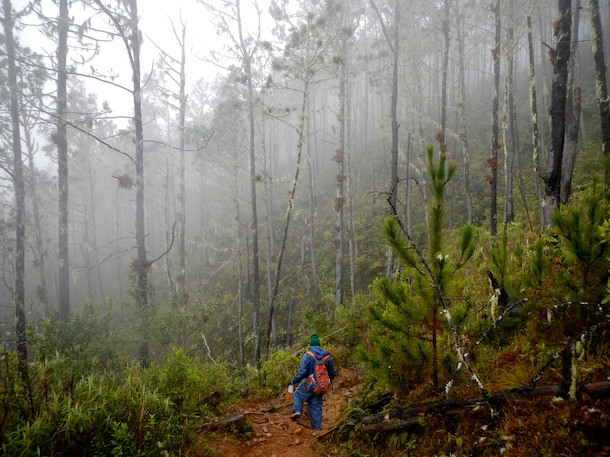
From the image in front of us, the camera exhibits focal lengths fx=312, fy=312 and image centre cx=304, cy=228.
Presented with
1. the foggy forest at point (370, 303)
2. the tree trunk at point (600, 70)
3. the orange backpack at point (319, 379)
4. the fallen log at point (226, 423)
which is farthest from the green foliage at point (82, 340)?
the tree trunk at point (600, 70)

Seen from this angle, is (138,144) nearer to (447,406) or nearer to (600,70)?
(447,406)

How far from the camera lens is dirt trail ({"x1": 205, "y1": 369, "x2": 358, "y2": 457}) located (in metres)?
4.54

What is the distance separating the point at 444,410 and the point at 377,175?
21586 mm

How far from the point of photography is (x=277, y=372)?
290 inches

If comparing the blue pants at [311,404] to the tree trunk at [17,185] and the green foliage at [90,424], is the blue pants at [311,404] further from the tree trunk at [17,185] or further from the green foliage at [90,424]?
the tree trunk at [17,185]

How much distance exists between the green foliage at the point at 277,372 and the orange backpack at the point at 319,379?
1.99 metres

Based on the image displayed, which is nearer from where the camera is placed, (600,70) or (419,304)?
(419,304)

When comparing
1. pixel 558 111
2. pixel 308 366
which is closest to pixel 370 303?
pixel 308 366

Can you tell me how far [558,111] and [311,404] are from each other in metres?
7.26

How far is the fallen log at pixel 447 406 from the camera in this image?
2670mm

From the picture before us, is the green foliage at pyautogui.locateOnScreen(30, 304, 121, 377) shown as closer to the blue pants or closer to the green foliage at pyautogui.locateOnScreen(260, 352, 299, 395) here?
the green foliage at pyautogui.locateOnScreen(260, 352, 299, 395)

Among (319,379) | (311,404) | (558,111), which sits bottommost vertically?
(311,404)

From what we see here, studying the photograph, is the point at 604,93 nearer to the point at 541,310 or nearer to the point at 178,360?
the point at 541,310

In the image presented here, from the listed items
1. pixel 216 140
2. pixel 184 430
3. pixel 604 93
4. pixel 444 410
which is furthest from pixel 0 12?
pixel 604 93
